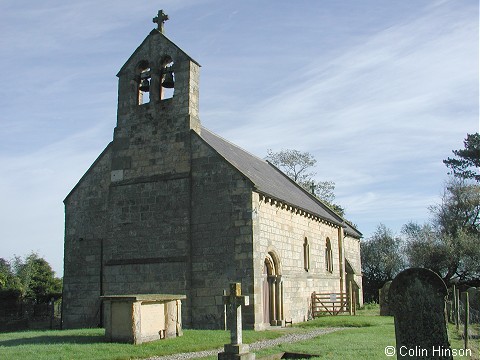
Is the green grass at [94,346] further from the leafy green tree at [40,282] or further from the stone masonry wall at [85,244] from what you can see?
the leafy green tree at [40,282]

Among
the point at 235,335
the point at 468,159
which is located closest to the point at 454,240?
the point at 468,159

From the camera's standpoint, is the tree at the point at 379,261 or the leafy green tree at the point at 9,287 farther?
the tree at the point at 379,261

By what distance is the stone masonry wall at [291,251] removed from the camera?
19.8 meters

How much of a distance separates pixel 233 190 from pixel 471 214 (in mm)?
36003

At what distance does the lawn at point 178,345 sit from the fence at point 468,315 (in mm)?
376

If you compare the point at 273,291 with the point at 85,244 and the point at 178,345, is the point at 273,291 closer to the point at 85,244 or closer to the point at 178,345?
the point at 178,345

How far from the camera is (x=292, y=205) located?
23.5m

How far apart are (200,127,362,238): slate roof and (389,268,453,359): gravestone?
12.0 m

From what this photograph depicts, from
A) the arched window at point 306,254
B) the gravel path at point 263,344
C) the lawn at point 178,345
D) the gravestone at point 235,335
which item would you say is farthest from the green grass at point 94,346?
the arched window at point 306,254

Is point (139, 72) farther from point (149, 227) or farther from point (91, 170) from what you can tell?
point (149, 227)

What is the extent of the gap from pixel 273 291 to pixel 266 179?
613cm

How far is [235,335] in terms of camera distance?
1162cm

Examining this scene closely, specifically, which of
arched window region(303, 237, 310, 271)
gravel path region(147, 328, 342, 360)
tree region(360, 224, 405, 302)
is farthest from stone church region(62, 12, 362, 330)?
tree region(360, 224, 405, 302)

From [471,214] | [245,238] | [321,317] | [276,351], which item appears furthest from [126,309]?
[471,214]
